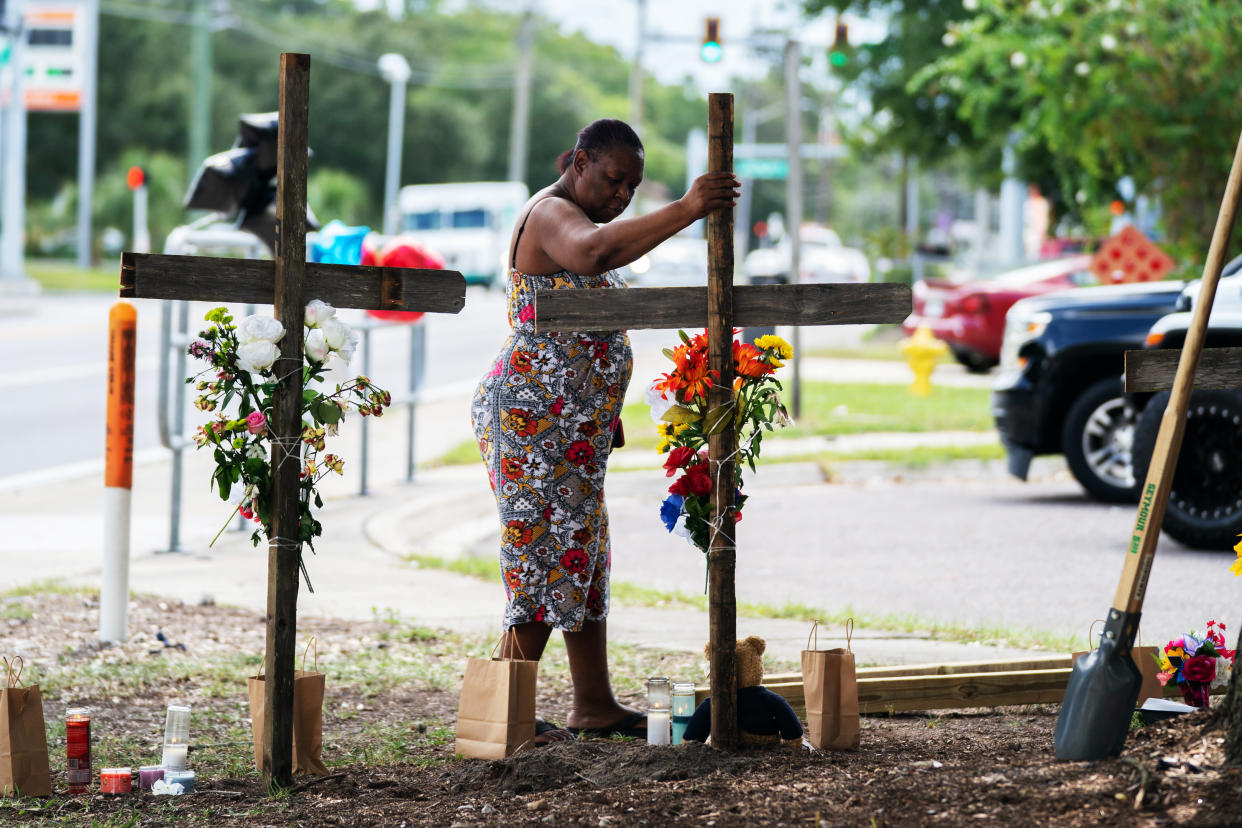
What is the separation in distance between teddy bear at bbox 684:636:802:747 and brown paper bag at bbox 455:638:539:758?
51cm

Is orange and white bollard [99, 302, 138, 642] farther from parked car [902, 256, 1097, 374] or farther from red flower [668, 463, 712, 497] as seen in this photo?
parked car [902, 256, 1097, 374]

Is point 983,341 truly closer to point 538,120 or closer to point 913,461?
point 913,461

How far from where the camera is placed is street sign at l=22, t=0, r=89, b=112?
124 feet

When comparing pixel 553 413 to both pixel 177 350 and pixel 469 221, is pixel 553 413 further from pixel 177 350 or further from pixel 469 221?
pixel 469 221

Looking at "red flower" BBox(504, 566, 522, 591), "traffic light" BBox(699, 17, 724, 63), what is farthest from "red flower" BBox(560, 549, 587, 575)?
"traffic light" BBox(699, 17, 724, 63)

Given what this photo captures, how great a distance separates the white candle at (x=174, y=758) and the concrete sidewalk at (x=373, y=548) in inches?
96.0

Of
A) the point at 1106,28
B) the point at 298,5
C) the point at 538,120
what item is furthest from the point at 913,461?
the point at 298,5

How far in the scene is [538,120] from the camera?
2901 inches

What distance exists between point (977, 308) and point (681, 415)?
15613mm

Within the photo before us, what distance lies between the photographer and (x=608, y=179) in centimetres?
442

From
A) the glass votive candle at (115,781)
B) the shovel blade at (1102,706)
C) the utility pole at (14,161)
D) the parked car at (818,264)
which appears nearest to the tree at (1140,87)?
the shovel blade at (1102,706)

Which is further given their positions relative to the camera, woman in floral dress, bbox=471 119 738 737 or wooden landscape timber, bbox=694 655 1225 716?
wooden landscape timber, bbox=694 655 1225 716

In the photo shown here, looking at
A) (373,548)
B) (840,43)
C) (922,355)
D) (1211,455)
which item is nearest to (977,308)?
(922,355)

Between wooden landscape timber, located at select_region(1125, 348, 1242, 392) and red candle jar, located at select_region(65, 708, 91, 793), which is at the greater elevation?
wooden landscape timber, located at select_region(1125, 348, 1242, 392)
